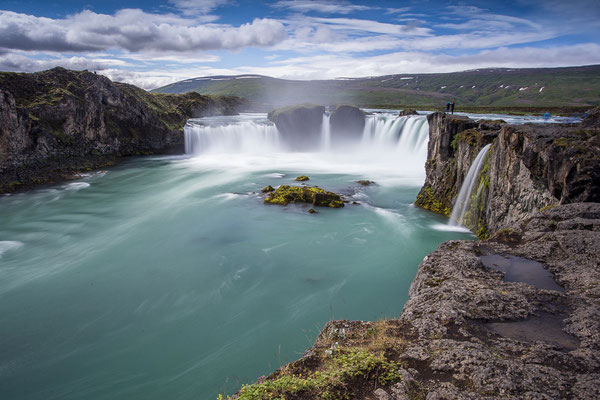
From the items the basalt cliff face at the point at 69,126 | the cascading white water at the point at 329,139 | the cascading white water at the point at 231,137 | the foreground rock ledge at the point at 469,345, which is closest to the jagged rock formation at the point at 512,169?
the foreground rock ledge at the point at 469,345

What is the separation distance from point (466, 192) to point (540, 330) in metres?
14.1

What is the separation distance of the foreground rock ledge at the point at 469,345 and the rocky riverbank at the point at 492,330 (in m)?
0.01

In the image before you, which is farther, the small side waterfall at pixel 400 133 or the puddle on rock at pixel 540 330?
the small side waterfall at pixel 400 133

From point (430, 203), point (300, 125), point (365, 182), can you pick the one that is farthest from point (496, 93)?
point (430, 203)

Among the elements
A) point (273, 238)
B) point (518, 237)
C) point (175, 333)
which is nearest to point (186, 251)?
point (273, 238)

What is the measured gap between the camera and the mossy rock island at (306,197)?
22156 millimetres

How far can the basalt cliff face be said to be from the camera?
27.5 m

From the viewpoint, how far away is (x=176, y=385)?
8.16 meters

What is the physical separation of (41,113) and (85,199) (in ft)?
41.9

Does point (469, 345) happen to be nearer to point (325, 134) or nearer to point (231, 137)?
point (231, 137)

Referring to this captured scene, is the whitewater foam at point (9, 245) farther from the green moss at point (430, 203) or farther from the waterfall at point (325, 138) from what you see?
the waterfall at point (325, 138)

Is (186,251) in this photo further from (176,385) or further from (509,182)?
(509,182)

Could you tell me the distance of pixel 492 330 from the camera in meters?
4.85

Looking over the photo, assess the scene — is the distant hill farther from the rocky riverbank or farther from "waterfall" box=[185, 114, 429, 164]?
the rocky riverbank
